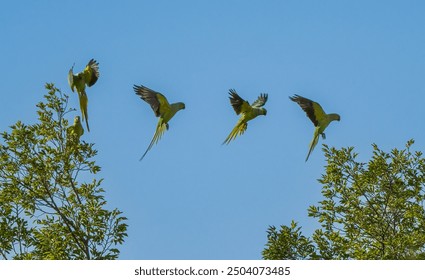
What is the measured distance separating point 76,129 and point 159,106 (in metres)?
2.31

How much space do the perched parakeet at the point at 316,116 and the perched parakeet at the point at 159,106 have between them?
8.14ft

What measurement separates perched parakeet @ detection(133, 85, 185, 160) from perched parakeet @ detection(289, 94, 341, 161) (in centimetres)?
248

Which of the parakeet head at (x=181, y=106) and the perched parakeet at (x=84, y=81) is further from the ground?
the perched parakeet at (x=84, y=81)

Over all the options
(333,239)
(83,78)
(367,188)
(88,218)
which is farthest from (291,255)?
(83,78)

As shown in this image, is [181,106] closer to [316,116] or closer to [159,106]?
[159,106]

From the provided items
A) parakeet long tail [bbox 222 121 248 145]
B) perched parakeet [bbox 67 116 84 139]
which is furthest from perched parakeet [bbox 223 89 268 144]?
perched parakeet [bbox 67 116 84 139]

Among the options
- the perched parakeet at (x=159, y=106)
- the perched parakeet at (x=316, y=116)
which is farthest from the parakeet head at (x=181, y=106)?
the perched parakeet at (x=316, y=116)

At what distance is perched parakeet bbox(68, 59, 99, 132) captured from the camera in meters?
20.2

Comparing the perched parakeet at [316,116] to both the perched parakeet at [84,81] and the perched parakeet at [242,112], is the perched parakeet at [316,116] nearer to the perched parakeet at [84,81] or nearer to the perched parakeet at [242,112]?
the perched parakeet at [242,112]

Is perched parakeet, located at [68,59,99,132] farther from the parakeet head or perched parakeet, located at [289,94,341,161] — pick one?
perched parakeet, located at [289,94,341,161]

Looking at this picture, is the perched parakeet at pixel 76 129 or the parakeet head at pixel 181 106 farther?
the perched parakeet at pixel 76 129

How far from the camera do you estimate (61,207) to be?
67.9 ft

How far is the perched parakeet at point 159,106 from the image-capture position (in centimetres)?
1970
